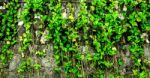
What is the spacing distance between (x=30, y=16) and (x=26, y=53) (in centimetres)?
46

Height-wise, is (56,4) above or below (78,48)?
above

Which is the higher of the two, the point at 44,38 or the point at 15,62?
the point at 44,38

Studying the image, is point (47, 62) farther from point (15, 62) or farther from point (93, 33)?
point (93, 33)

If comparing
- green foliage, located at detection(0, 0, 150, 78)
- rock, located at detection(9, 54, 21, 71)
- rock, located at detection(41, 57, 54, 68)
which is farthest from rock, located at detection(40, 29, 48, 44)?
rock, located at detection(9, 54, 21, 71)

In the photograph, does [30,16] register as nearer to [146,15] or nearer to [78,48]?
[78,48]

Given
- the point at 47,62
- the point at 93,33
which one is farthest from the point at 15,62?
the point at 93,33

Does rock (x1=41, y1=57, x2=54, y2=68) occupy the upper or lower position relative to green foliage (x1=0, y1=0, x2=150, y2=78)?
lower

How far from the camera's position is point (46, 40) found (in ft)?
12.6

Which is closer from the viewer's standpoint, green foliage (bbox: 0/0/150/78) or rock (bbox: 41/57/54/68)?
green foliage (bbox: 0/0/150/78)

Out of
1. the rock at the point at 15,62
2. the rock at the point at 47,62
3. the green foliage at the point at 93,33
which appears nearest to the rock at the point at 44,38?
the green foliage at the point at 93,33

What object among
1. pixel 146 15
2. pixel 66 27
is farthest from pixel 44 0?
pixel 146 15

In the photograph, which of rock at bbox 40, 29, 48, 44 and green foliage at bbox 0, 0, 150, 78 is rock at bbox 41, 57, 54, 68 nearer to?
green foliage at bbox 0, 0, 150, 78

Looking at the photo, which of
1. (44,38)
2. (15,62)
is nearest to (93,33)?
(44,38)

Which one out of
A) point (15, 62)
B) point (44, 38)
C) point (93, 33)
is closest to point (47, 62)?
point (44, 38)
